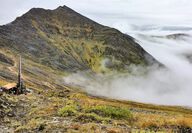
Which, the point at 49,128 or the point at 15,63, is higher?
the point at 15,63

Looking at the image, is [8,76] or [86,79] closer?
[8,76]

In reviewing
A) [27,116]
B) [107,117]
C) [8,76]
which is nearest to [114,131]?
[107,117]

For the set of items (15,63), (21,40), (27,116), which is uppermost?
(21,40)

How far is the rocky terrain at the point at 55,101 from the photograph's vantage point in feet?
39.7

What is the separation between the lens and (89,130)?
409 inches

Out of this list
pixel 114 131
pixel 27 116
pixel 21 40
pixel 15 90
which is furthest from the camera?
pixel 21 40

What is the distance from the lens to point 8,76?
76.9 meters

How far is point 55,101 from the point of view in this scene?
22.7 metres

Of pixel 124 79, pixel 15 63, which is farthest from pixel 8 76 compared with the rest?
pixel 124 79

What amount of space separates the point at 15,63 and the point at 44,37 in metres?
87.1

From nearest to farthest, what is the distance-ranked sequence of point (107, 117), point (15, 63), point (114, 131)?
point (114, 131), point (107, 117), point (15, 63)

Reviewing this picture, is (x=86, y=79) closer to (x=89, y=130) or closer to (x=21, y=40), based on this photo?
(x=21, y=40)

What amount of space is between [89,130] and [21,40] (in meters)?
165

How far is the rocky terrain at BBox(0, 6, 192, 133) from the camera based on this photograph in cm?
1209
